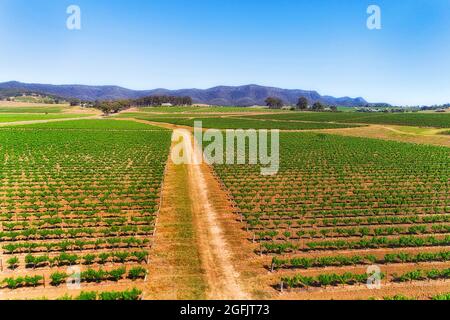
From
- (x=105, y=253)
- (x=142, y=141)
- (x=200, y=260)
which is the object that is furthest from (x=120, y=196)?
(x=142, y=141)

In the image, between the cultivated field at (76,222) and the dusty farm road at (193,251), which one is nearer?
the dusty farm road at (193,251)

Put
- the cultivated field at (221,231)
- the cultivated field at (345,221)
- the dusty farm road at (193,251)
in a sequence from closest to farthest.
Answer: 1. the dusty farm road at (193,251)
2. the cultivated field at (221,231)
3. the cultivated field at (345,221)

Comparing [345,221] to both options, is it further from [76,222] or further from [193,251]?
[76,222]

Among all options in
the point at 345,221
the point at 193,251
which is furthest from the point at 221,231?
the point at 345,221

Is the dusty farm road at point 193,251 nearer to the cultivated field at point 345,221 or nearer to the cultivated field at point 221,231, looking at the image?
the cultivated field at point 221,231

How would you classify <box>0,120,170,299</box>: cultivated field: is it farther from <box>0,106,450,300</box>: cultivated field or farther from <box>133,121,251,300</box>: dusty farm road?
<box>133,121,251,300</box>: dusty farm road

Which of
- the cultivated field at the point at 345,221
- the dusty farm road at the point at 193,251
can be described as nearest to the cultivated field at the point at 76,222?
the dusty farm road at the point at 193,251

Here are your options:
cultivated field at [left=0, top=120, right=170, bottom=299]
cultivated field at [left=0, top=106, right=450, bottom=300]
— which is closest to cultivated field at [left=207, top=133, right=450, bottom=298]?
cultivated field at [left=0, top=106, right=450, bottom=300]
